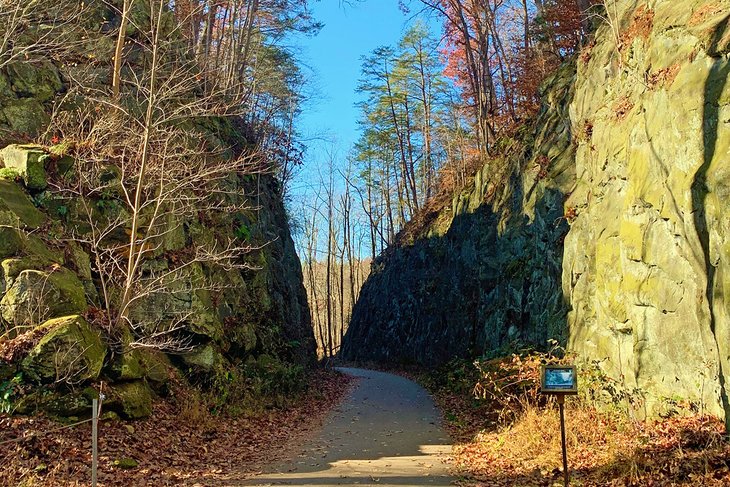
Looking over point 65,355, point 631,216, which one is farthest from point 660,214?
point 65,355

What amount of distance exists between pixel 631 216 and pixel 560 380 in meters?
3.54

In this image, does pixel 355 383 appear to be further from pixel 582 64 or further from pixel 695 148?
pixel 695 148

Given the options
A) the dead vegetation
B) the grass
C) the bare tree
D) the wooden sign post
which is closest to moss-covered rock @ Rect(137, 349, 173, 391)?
the bare tree

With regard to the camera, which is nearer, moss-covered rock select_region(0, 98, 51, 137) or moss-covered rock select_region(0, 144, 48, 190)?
moss-covered rock select_region(0, 144, 48, 190)

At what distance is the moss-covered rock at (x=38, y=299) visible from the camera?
7.90 metres

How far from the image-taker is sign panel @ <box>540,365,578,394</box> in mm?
6160

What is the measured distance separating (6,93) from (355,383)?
14.5 metres

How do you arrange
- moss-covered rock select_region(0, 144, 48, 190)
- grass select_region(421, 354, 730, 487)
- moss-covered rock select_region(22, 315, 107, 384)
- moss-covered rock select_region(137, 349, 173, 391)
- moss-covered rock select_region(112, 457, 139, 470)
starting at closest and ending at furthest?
grass select_region(421, 354, 730, 487) → moss-covered rock select_region(112, 457, 139, 470) → moss-covered rock select_region(22, 315, 107, 384) → moss-covered rock select_region(137, 349, 173, 391) → moss-covered rock select_region(0, 144, 48, 190)

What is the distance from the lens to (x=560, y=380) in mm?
6223

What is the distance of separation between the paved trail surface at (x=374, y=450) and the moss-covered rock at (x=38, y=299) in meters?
4.33

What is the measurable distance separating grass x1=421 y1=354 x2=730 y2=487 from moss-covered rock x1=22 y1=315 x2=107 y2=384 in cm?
591

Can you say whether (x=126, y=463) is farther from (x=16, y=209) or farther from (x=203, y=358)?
(x=16, y=209)

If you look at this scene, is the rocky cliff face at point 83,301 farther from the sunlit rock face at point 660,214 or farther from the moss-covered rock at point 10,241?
the sunlit rock face at point 660,214

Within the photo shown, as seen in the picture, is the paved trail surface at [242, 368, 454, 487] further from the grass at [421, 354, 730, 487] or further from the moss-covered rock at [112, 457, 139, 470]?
the moss-covered rock at [112, 457, 139, 470]
